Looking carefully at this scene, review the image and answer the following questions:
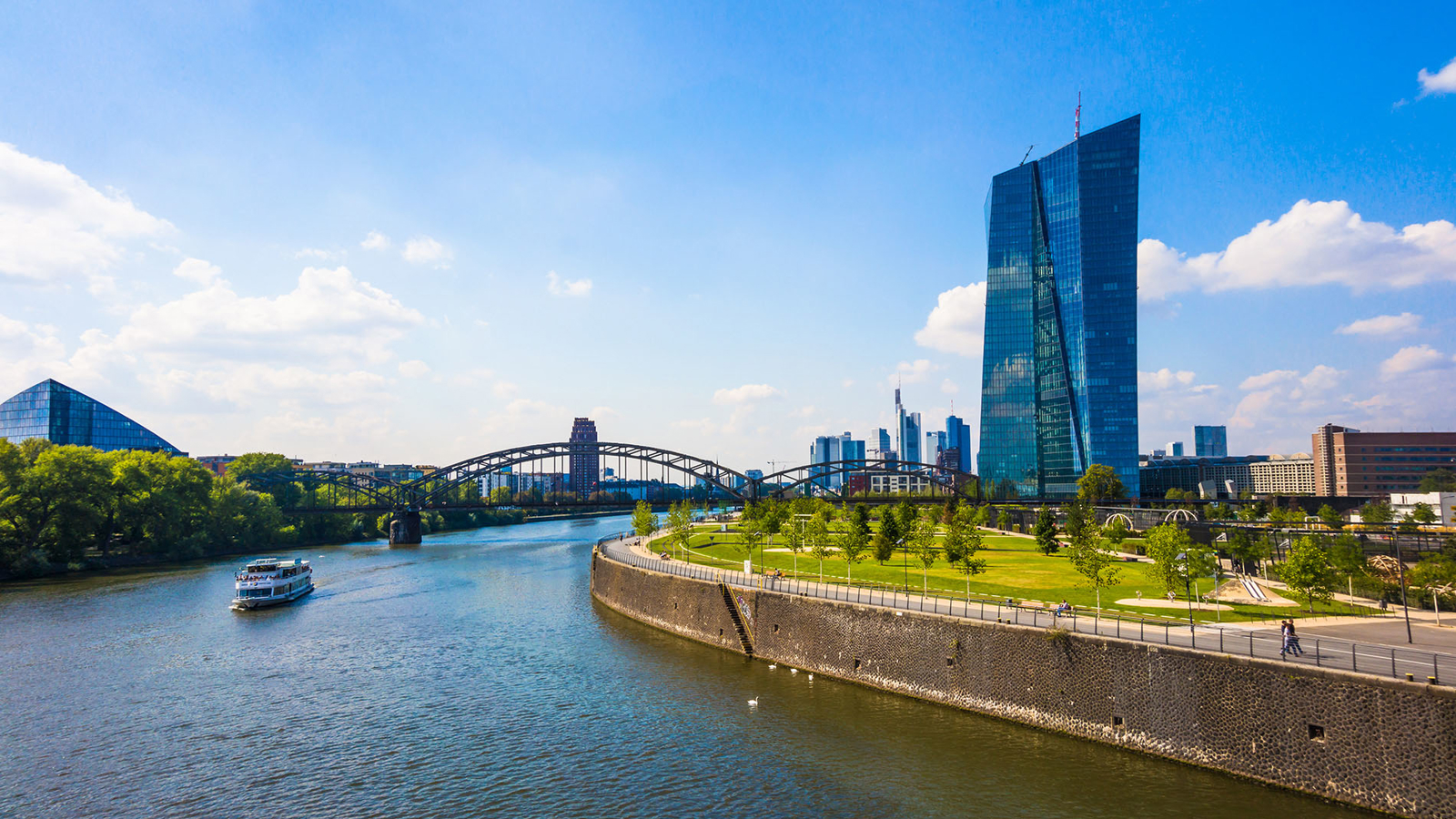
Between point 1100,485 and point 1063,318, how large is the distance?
42.9 metres

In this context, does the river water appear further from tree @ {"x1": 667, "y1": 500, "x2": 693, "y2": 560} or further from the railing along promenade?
tree @ {"x1": 667, "y1": 500, "x2": 693, "y2": 560}

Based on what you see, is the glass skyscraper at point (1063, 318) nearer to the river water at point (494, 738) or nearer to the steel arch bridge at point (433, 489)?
the steel arch bridge at point (433, 489)

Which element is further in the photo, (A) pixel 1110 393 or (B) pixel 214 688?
(A) pixel 1110 393

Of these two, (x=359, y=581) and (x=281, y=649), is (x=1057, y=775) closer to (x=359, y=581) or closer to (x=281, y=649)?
(x=281, y=649)

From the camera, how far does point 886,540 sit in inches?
2564

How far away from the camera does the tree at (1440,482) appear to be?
157050mm

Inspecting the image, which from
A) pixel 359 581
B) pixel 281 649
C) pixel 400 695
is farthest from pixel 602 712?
pixel 359 581

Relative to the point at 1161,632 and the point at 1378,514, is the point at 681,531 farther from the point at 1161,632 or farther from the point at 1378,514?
the point at 1378,514

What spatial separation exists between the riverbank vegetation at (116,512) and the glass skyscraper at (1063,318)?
156 m

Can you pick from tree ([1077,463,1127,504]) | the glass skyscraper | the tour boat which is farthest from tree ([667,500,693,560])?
the glass skyscraper

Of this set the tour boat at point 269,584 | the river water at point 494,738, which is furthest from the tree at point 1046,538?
the tour boat at point 269,584

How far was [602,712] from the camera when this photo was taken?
119 ft

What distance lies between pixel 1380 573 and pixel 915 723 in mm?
39190

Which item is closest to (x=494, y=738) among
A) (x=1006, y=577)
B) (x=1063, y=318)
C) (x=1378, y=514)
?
(x=1006, y=577)
